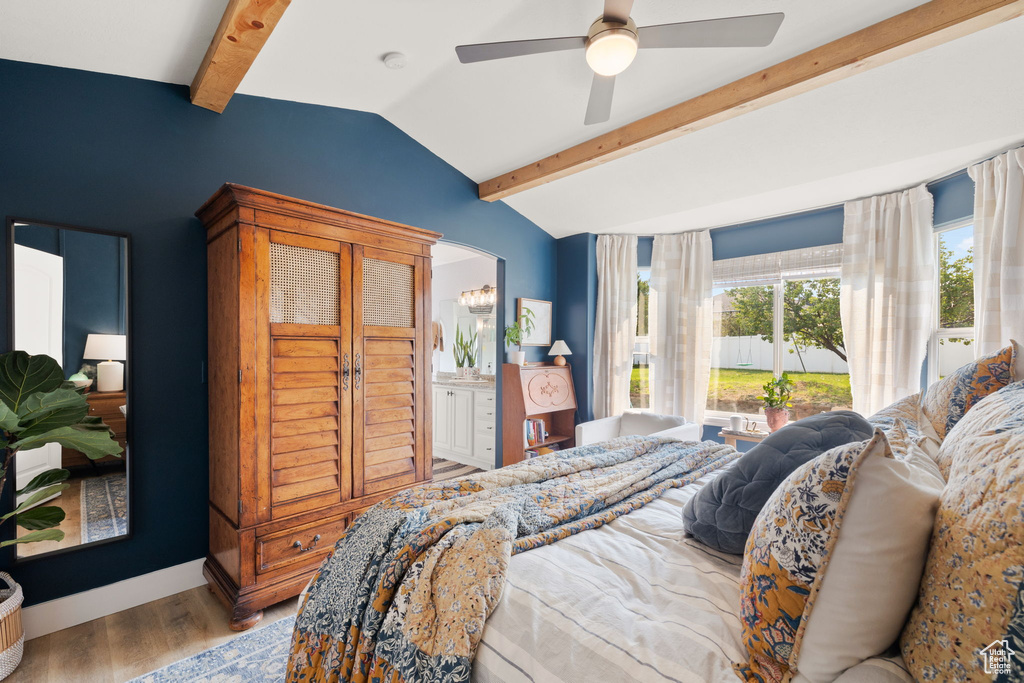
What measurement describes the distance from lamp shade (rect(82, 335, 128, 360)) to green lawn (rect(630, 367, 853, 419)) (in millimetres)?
4147

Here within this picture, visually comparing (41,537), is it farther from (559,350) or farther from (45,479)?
(559,350)

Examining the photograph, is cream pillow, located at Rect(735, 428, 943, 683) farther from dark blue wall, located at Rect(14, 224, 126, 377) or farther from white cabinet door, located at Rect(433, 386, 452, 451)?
white cabinet door, located at Rect(433, 386, 452, 451)

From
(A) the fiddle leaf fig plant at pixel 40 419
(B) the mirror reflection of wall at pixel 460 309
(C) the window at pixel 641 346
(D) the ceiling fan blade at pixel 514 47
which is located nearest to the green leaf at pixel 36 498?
(A) the fiddle leaf fig plant at pixel 40 419

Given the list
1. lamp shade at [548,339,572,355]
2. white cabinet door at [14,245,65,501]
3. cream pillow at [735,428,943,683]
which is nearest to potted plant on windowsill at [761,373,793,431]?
lamp shade at [548,339,572,355]

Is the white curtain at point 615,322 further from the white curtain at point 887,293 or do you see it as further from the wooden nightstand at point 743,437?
the white curtain at point 887,293

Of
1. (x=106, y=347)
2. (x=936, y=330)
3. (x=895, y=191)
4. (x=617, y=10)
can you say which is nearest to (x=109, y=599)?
(x=106, y=347)

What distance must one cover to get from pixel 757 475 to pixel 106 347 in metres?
2.91

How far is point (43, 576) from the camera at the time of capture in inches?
84.7

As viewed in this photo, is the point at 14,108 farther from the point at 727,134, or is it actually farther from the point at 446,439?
the point at 446,439

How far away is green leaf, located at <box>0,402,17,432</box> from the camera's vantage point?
1.74 meters

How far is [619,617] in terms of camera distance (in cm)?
102

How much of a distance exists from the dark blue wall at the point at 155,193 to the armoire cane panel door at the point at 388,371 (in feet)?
2.49

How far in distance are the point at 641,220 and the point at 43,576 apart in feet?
14.9

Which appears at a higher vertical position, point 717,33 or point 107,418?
point 717,33
